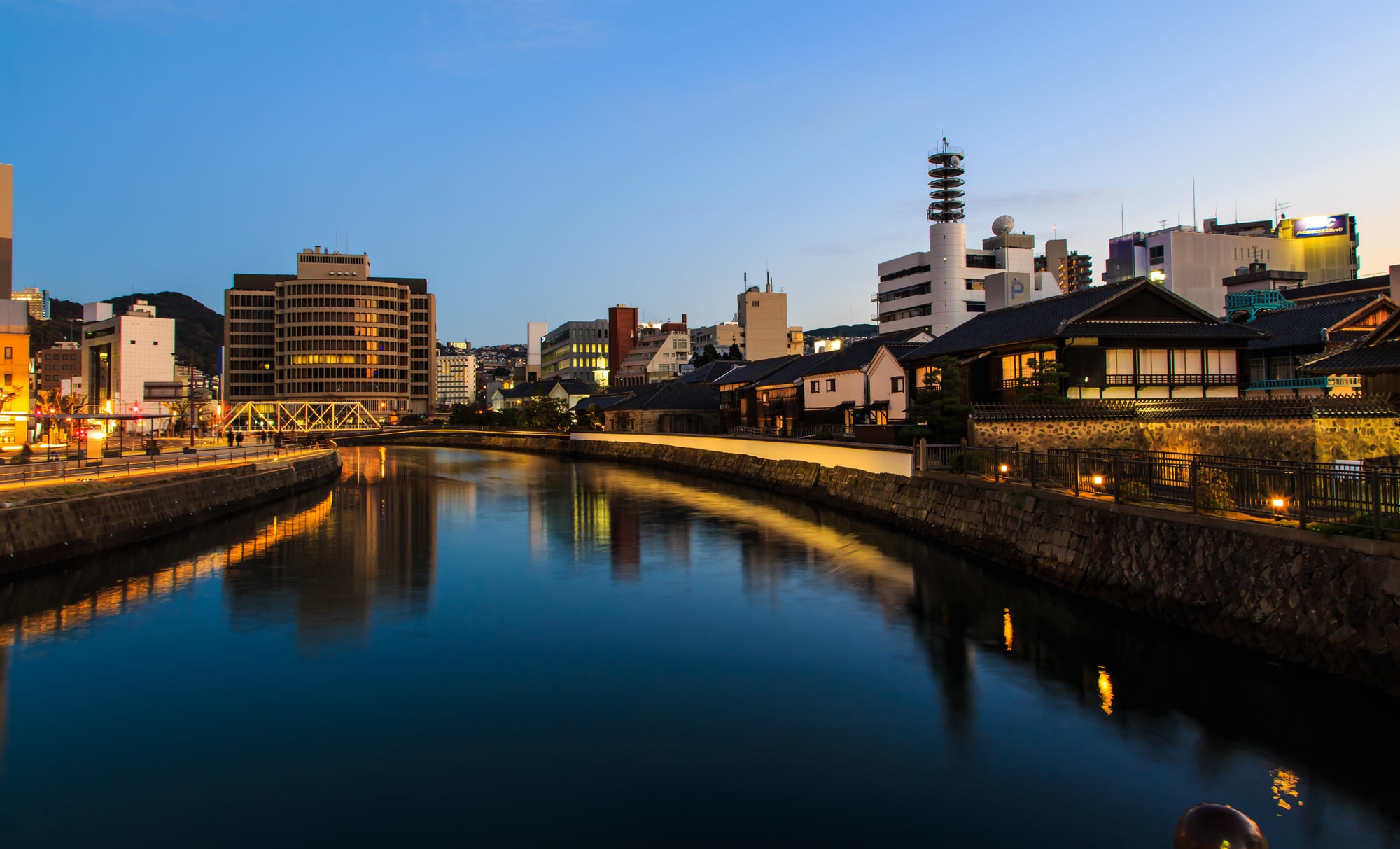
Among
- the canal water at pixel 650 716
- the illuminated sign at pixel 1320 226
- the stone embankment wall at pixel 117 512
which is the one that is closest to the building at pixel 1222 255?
the illuminated sign at pixel 1320 226

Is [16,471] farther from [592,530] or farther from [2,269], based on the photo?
[2,269]

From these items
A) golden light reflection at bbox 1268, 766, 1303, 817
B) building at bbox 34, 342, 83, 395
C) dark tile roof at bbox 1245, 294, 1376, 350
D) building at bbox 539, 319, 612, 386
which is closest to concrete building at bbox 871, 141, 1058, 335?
dark tile roof at bbox 1245, 294, 1376, 350

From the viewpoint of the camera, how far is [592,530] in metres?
32.7

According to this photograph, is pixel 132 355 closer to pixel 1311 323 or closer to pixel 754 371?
pixel 754 371

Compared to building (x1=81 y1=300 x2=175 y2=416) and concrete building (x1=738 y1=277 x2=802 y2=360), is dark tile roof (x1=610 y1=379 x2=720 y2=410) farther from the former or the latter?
building (x1=81 y1=300 x2=175 y2=416)

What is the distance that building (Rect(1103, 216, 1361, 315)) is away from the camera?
8588cm

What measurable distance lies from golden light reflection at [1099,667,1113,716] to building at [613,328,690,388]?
100470mm

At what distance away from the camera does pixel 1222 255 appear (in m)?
87.7

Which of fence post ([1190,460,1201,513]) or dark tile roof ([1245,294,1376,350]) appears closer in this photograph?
fence post ([1190,460,1201,513])

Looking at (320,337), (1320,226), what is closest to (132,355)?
(320,337)

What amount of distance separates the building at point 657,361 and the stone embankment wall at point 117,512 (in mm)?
79501

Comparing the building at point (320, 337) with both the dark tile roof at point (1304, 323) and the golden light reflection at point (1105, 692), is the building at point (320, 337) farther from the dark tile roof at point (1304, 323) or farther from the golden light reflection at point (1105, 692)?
the golden light reflection at point (1105, 692)

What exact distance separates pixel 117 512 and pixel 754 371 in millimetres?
47050

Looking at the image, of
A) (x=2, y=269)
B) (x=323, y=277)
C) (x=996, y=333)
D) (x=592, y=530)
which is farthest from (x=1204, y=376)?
(x=323, y=277)
